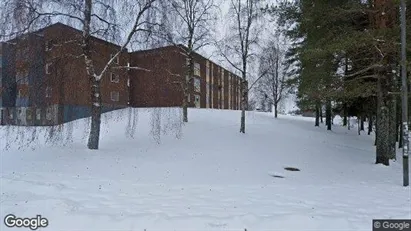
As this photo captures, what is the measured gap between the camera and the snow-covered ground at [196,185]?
614 centimetres

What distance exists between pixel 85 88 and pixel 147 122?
325 inches

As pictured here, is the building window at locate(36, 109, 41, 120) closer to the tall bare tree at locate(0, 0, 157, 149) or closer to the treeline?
the tall bare tree at locate(0, 0, 157, 149)

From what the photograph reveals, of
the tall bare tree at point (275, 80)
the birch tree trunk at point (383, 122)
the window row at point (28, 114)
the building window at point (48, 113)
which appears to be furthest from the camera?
the tall bare tree at point (275, 80)

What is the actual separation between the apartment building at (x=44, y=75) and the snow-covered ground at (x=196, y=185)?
1.87 metres

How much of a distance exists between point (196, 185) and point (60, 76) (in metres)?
7.78

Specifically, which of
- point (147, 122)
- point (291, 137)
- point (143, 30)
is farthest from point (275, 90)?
point (143, 30)

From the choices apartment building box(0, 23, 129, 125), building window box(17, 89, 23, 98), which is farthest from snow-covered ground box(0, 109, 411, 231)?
building window box(17, 89, 23, 98)

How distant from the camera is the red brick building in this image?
40.2ft

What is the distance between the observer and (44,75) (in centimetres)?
1312

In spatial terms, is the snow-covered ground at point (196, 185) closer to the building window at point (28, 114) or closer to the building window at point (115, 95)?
the building window at point (28, 114)

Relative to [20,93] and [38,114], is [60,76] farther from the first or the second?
[38,114]

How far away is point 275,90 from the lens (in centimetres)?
3738

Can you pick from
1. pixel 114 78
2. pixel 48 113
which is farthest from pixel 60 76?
pixel 114 78

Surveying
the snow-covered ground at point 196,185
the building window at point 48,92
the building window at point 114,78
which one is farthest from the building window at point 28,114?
the building window at point 114,78
